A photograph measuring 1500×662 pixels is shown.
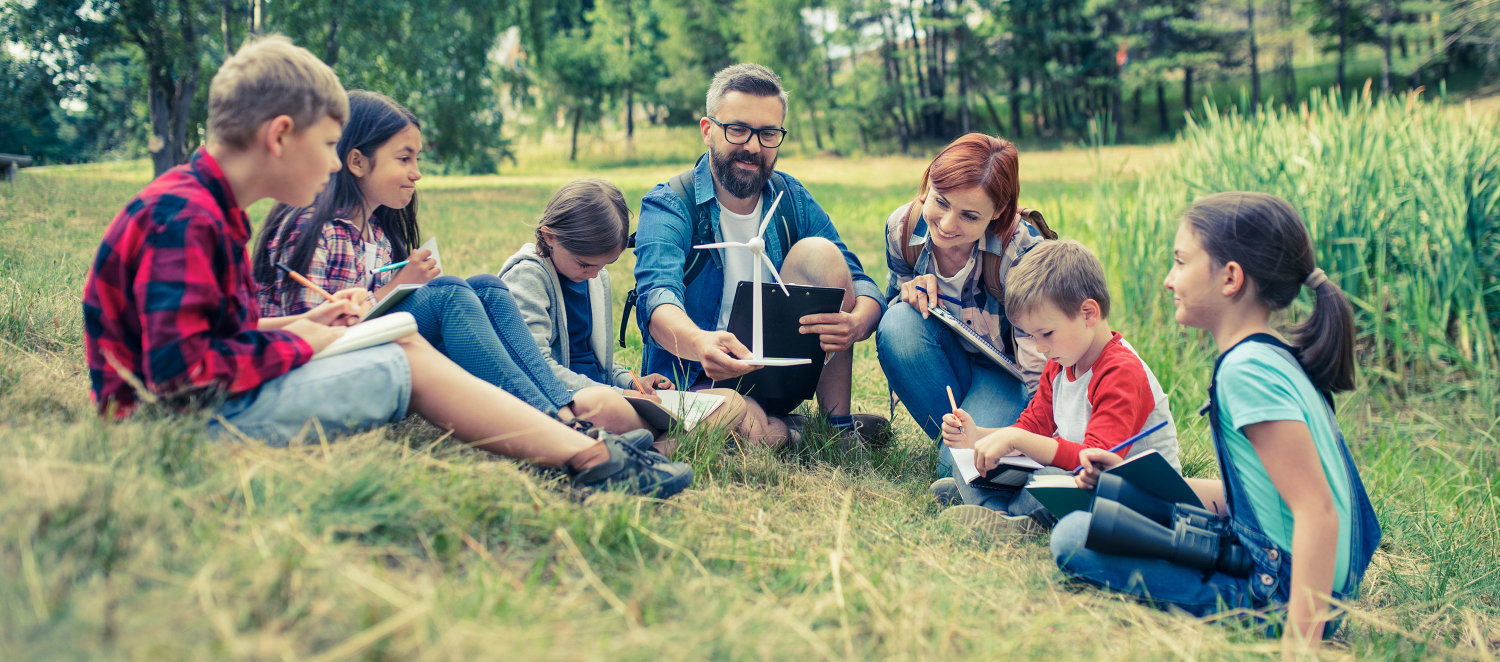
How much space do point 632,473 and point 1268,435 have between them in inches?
58.0

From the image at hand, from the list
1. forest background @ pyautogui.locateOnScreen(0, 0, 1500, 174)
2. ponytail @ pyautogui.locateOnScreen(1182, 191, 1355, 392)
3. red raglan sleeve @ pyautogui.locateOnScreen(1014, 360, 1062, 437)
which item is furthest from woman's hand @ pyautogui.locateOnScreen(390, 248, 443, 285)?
forest background @ pyautogui.locateOnScreen(0, 0, 1500, 174)

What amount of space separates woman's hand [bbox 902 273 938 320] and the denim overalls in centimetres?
110

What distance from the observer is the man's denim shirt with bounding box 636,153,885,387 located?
10.6ft

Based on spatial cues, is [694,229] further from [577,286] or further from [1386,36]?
[1386,36]

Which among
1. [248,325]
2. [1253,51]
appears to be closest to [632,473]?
[248,325]

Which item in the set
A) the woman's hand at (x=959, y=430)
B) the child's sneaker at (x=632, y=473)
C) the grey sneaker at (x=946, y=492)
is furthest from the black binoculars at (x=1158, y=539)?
the child's sneaker at (x=632, y=473)

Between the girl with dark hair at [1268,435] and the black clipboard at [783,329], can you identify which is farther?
the black clipboard at [783,329]

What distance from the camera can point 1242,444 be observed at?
2172mm

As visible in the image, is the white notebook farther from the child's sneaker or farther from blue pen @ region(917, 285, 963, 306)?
blue pen @ region(917, 285, 963, 306)

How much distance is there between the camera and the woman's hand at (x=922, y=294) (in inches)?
128

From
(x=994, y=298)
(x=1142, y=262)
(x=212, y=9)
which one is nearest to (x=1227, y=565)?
(x=994, y=298)

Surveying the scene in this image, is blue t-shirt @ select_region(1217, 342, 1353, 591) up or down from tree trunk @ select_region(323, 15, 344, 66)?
down

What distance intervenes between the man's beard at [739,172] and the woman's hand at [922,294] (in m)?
0.68

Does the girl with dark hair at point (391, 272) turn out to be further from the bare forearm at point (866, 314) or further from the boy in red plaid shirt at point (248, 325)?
the bare forearm at point (866, 314)
